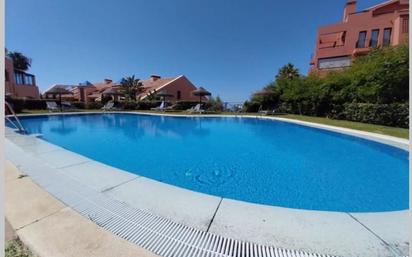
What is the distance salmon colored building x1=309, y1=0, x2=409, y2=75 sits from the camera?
19.2 metres

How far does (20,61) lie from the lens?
105 ft

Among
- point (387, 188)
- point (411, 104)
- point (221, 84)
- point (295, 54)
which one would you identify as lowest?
point (387, 188)

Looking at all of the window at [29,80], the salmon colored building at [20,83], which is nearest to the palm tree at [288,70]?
the salmon colored building at [20,83]

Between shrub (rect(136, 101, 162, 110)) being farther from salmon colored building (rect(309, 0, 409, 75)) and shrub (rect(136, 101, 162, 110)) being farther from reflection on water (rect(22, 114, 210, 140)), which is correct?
salmon colored building (rect(309, 0, 409, 75))

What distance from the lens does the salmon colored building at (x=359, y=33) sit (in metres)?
19.2

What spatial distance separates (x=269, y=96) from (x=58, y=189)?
784 inches

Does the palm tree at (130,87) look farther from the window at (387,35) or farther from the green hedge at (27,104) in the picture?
the window at (387,35)

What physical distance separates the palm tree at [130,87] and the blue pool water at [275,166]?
20.3m

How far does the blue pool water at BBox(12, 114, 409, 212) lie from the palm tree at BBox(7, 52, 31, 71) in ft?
112

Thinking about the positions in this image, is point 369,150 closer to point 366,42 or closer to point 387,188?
point 387,188

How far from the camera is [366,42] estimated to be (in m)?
20.3

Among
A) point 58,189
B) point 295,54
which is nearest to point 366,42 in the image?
point 295,54

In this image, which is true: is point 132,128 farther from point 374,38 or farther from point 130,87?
point 374,38

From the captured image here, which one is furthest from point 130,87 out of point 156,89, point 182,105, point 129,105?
point 182,105
